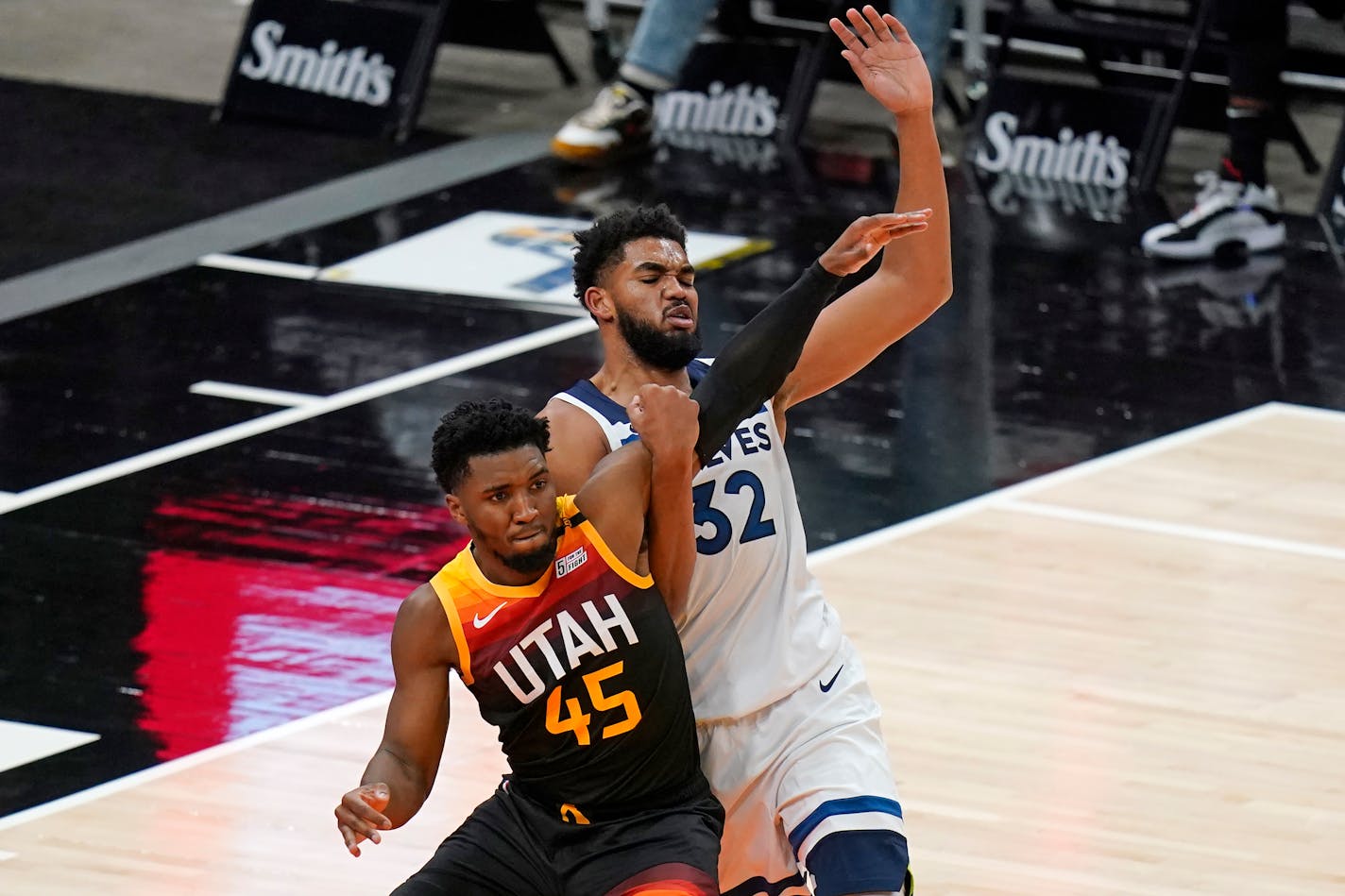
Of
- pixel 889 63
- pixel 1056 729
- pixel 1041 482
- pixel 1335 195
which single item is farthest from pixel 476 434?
pixel 1335 195

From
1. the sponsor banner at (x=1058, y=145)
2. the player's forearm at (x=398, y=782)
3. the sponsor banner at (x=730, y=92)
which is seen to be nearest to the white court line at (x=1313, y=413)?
the sponsor banner at (x=1058, y=145)

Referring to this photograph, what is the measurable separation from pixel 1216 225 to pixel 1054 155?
47.4 inches

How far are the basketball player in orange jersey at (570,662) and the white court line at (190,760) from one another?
1654mm

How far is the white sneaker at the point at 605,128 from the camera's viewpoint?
9406 millimetres

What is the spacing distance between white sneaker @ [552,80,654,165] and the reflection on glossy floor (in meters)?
0.14

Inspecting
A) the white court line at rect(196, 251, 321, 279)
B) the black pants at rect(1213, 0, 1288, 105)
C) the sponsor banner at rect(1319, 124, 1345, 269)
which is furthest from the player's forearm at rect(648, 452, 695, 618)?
the sponsor banner at rect(1319, 124, 1345, 269)

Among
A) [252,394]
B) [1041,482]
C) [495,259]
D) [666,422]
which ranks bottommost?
[252,394]

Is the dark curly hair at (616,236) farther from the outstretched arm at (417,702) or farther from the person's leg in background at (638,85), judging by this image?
the person's leg in background at (638,85)

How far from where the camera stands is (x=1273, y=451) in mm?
6965

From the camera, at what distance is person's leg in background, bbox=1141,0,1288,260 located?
852 centimetres

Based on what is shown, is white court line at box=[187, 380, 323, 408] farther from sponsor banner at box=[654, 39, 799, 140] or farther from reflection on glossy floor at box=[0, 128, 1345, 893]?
sponsor banner at box=[654, 39, 799, 140]

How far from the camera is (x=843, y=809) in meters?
3.69

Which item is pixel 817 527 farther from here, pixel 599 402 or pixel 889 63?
pixel 599 402

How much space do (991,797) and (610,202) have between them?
4475 mm
